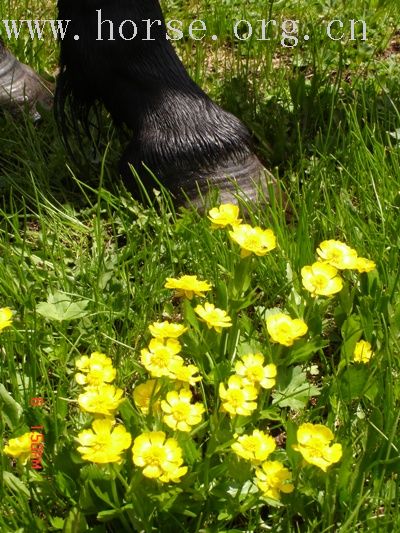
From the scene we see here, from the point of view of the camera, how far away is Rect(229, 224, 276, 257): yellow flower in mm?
1515

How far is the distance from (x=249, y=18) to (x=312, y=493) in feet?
7.96

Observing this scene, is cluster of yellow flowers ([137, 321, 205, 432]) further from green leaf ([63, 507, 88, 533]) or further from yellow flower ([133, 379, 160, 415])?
green leaf ([63, 507, 88, 533])

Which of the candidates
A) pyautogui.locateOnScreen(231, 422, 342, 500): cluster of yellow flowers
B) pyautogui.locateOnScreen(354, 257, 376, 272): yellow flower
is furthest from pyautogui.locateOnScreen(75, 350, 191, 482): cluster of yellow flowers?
pyautogui.locateOnScreen(354, 257, 376, 272): yellow flower

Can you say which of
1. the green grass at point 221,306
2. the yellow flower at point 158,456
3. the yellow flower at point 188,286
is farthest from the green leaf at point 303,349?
the yellow flower at point 158,456

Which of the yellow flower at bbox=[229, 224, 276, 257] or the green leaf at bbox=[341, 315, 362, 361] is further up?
the yellow flower at bbox=[229, 224, 276, 257]

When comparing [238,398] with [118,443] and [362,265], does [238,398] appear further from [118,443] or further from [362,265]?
[362,265]

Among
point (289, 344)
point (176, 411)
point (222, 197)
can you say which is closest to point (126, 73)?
point (222, 197)

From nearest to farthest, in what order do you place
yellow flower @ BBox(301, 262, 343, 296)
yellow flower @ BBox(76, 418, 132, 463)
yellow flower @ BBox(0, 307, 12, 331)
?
1. yellow flower @ BBox(76, 418, 132, 463)
2. yellow flower @ BBox(0, 307, 12, 331)
3. yellow flower @ BBox(301, 262, 343, 296)

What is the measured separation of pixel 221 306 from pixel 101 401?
483 millimetres

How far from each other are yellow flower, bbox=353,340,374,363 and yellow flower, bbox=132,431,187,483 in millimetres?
473

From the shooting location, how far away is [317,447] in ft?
4.07

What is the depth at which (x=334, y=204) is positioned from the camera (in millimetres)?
2193

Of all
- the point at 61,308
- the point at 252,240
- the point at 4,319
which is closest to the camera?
the point at 4,319

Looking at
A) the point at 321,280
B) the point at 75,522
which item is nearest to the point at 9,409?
the point at 75,522
